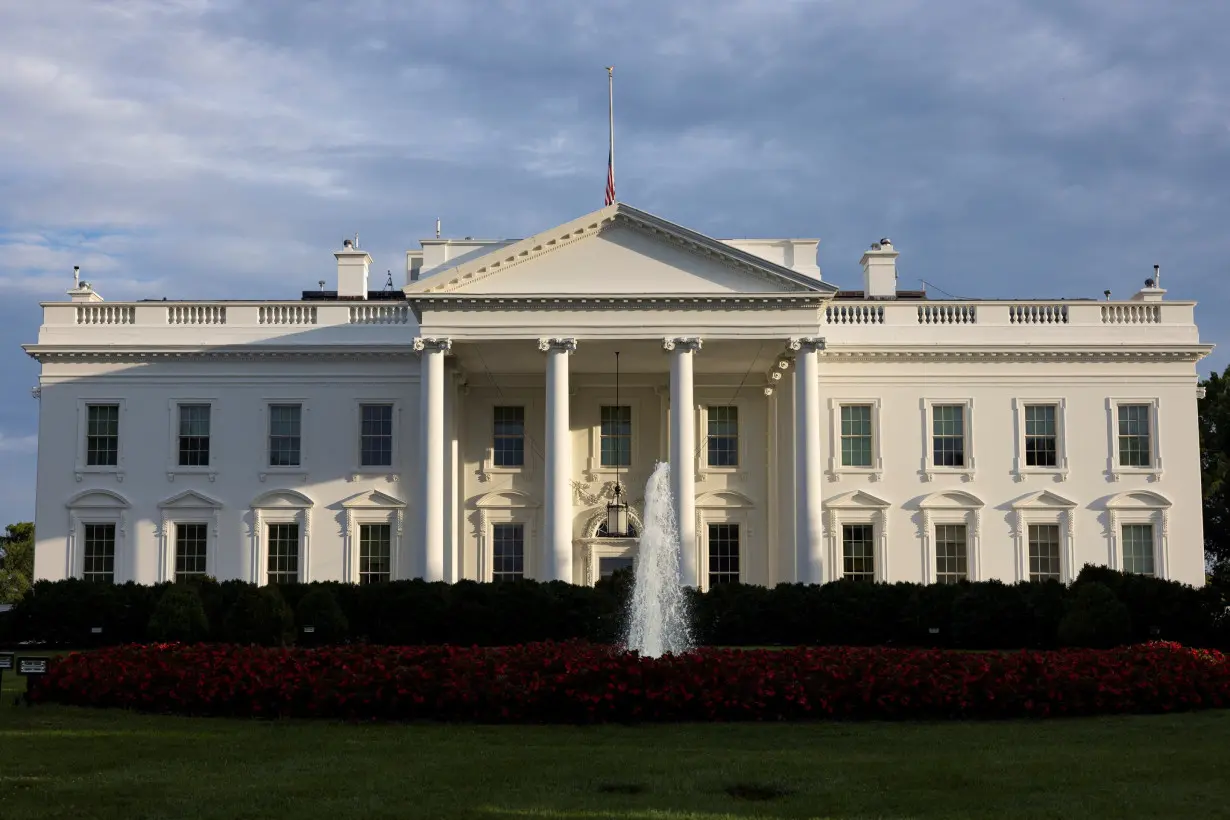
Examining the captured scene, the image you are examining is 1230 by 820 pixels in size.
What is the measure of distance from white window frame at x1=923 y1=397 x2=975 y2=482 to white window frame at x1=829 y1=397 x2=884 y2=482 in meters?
1.29

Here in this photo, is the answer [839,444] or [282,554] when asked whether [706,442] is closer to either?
[839,444]

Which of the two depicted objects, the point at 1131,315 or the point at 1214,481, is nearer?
the point at 1131,315

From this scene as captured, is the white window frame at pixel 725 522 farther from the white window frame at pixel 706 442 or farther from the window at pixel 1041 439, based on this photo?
the window at pixel 1041 439

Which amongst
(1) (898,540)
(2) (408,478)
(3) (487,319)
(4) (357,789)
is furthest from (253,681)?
(1) (898,540)

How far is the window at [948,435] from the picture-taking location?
3862cm

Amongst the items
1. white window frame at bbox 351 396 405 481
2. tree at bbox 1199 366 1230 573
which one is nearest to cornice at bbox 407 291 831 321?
white window frame at bbox 351 396 405 481

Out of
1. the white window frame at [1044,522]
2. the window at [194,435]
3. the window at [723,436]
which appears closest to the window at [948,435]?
the white window frame at [1044,522]

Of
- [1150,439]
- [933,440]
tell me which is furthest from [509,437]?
[1150,439]

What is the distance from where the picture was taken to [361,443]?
38719 mm

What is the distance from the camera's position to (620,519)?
38.8m

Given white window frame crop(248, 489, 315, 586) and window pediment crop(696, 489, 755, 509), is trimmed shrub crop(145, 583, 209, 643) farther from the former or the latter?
window pediment crop(696, 489, 755, 509)

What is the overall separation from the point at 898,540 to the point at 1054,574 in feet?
14.6

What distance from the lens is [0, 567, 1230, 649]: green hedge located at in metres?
29.8

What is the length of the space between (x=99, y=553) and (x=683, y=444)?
56.1ft
